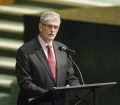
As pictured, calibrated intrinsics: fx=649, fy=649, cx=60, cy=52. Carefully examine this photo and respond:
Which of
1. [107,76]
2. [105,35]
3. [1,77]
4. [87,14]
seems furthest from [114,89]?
[1,77]

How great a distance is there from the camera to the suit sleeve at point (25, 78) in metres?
5.12

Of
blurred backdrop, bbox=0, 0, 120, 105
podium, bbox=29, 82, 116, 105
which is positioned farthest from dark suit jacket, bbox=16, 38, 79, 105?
blurred backdrop, bbox=0, 0, 120, 105

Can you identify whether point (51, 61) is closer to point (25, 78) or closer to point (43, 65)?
point (43, 65)

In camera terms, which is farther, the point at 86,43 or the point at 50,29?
the point at 86,43

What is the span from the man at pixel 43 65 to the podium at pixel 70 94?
0.17 meters

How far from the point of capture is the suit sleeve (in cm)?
512

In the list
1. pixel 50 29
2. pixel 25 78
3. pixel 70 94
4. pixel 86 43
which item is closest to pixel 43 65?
pixel 25 78

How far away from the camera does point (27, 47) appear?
5.31 metres

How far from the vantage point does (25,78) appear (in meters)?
5.12

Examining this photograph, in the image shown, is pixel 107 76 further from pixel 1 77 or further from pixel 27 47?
pixel 1 77

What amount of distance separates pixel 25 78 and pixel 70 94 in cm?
44

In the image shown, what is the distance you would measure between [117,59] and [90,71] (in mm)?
364

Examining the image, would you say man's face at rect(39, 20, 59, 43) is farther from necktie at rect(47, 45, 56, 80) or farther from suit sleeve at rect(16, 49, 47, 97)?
suit sleeve at rect(16, 49, 47, 97)

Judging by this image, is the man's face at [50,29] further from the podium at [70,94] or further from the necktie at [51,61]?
the podium at [70,94]
